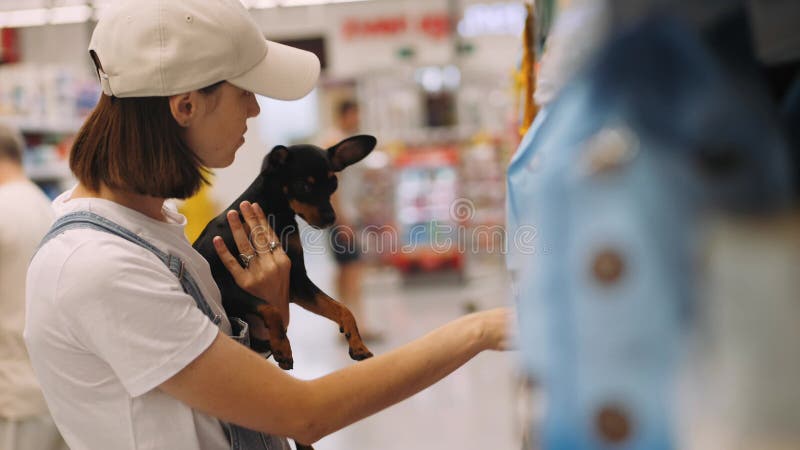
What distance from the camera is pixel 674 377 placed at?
494mm

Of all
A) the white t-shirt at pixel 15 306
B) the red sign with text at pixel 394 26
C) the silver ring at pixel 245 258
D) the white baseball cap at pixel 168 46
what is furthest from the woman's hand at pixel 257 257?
the red sign with text at pixel 394 26

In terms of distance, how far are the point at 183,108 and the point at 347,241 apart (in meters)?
0.63

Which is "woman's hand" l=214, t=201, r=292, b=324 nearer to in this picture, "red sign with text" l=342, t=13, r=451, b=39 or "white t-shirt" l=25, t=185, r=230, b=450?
"white t-shirt" l=25, t=185, r=230, b=450

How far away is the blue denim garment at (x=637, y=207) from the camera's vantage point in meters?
0.48

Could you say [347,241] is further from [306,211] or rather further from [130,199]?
[130,199]

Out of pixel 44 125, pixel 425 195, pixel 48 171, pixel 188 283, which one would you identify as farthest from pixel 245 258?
pixel 425 195

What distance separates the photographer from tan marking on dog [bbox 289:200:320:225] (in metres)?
1.25

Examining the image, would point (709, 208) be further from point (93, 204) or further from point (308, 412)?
point (93, 204)

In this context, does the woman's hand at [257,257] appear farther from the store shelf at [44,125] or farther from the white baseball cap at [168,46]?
the store shelf at [44,125]

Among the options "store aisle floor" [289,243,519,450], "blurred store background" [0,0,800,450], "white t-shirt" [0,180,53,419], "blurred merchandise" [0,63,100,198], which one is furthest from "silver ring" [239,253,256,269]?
"blurred merchandise" [0,63,100,198]

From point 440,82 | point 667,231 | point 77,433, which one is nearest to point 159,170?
point 77,433

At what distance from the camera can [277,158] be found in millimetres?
1249

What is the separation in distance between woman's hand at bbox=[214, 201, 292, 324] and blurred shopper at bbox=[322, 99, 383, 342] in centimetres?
14

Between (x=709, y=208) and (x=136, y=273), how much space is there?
0.79 metres
